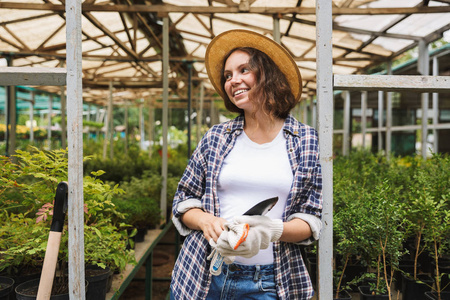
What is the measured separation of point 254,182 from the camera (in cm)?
133

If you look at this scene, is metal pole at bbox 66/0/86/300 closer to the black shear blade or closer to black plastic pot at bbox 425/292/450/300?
the black shear blade

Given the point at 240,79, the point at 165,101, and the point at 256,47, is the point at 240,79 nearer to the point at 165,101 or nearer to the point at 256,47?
the point at 256,47

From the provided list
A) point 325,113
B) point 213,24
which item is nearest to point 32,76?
point 325,113

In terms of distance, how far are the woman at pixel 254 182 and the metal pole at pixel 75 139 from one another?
377 millimetres

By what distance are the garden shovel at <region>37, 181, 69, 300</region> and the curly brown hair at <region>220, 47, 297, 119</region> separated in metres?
0.79

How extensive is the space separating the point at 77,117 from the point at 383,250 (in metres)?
1.53

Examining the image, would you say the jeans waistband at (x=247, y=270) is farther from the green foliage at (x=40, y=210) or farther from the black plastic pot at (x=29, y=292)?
the black plastic pot at (x=29, y=292)

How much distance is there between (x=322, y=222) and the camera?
1280 mm

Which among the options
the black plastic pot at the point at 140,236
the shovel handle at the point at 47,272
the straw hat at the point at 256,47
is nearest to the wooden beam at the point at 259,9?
the black plastic pot at the point at 140,236

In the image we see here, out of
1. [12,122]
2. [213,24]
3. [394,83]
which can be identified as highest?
[213,24]

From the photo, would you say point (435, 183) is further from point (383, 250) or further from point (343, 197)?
point (383, 250)

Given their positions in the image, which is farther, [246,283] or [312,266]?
[312,266]

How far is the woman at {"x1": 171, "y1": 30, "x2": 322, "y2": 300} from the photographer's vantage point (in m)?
1.31

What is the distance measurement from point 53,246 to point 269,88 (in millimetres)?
1000
